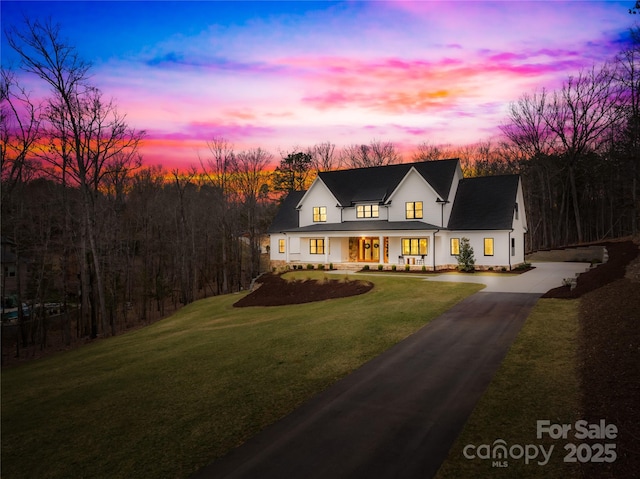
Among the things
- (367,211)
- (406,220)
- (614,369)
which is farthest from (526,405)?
(367,211)

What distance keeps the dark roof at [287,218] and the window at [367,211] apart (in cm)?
771

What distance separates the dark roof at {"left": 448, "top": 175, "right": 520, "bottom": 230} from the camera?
33625mm

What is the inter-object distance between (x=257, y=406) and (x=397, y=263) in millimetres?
27926

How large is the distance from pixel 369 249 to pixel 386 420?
30.9m

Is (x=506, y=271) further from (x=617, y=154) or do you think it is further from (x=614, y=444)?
(x=617, y=154)

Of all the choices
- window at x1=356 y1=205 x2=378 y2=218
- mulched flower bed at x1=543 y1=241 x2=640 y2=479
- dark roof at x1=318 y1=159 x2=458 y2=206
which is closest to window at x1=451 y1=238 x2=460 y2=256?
dark roof at x1=318 y1=159 x2=458 y2=206

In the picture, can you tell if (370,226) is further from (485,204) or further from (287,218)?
(287,218)

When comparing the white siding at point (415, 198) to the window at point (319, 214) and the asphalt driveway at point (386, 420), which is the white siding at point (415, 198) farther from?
the asphalt driveway at point (386, 420)

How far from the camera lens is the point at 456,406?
8.29 metres

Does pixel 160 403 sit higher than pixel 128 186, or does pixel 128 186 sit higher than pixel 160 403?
pixel 128 186

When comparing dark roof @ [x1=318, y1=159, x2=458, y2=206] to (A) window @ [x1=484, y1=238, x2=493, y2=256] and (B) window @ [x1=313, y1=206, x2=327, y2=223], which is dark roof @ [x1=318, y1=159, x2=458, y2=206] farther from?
(A) window @ [x1=484, y1=238, x2=493, y2=256]

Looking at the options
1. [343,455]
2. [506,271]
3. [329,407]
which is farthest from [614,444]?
[506,271]

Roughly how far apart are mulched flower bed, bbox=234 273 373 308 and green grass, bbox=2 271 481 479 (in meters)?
4.06

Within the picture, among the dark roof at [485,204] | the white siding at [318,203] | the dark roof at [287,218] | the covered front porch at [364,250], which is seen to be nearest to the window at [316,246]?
the covered front porch at [364,250]
